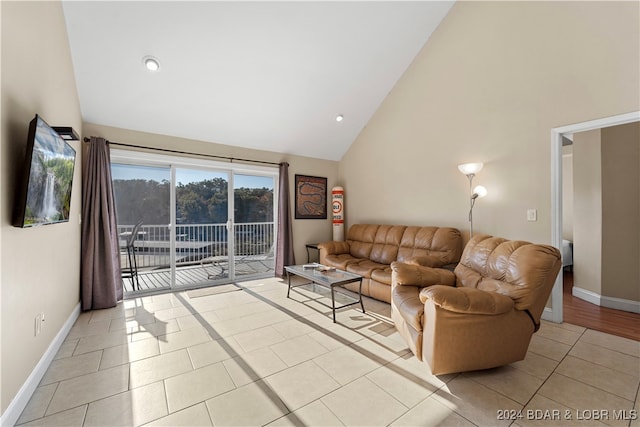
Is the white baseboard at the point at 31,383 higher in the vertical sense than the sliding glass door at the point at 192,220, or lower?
lower

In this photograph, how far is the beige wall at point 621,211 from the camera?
3109 millimetres

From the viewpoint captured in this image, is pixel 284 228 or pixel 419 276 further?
pixel 284 228

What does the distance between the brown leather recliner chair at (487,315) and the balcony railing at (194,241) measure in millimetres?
3488

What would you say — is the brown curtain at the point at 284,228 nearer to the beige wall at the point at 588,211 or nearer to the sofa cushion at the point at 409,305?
the sofa cushion at the point at 409,305

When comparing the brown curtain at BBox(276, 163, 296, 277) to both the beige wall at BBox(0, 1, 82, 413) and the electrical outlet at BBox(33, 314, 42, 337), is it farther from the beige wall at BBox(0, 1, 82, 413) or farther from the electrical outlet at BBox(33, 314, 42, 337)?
the electrical outlet at BBox(33, 314, 42, 337)

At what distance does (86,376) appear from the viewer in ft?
6.42

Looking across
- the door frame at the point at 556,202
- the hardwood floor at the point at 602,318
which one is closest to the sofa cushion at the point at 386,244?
the door frame at the point at 556,202

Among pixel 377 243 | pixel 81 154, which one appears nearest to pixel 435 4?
pixel 377 243

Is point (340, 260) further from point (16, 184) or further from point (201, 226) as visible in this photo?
point (16, 184)

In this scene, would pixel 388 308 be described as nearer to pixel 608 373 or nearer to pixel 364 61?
pixel 608 373

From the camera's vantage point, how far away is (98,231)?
3.32 meters

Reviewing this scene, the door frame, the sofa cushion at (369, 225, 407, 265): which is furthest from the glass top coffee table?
the door frame

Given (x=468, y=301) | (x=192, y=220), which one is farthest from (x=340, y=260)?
(x=468, y=301)

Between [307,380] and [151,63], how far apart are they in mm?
3594
